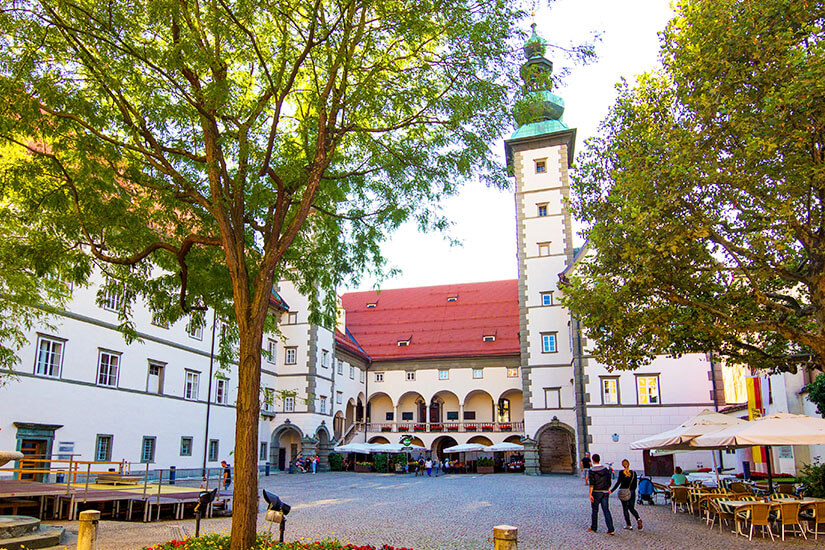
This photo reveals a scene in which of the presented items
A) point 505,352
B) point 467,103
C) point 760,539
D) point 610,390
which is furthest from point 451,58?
point 505,352

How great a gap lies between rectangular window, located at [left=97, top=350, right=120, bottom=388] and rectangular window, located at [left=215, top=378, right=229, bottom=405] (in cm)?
794

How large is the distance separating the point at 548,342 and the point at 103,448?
2564 centimetres

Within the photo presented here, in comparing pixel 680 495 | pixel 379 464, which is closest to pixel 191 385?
pixel 379 464

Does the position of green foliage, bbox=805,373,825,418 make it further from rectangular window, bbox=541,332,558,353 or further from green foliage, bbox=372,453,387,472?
green foliage, bbox=372,453,387,472

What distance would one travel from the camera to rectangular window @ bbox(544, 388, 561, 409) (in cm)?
3931

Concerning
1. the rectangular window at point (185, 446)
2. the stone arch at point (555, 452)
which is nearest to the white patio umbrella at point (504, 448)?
the stone arch at point (555, 452)

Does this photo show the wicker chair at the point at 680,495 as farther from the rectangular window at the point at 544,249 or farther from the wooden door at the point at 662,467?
the rectangular window at the point at 544,249

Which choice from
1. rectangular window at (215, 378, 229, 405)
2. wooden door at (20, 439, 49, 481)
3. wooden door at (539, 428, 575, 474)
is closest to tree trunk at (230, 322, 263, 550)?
wooden door at (20, 439, 49, 481)

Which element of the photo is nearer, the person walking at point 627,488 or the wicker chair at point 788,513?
the wicker chair at point 788,513

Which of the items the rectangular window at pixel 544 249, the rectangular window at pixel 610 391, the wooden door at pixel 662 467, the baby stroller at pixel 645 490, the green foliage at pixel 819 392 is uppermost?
the rectangular window at pixel 544 249

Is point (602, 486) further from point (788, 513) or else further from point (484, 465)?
point (484, 465)

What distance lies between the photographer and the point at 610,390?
34.5m

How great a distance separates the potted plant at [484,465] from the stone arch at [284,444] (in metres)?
12.0

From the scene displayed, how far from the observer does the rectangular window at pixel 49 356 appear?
22578 mm
